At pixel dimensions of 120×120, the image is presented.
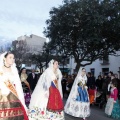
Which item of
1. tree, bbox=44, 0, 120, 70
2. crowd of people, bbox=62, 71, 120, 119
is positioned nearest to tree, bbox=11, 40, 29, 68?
tree, bbox=44, 0, 120, 70

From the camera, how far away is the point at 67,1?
822 inches

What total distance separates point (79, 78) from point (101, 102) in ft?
12.2

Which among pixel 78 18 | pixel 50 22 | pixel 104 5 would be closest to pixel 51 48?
pixel 50 22

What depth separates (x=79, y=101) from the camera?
907 cm

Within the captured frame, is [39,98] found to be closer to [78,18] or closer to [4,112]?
[4,112]

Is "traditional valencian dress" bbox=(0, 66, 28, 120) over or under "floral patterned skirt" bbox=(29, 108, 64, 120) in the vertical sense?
over

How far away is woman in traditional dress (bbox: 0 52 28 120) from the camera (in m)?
4.36

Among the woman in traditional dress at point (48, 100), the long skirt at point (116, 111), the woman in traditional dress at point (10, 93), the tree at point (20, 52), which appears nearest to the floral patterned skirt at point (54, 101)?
the woman in traditional dress at point (48, 100)

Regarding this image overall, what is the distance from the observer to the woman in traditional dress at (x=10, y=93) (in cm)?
436

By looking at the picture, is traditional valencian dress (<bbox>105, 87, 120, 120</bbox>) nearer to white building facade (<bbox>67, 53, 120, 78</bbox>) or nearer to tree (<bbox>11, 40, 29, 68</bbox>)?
white building facade (<bbox>67, 53, 120, 78</bbox>)

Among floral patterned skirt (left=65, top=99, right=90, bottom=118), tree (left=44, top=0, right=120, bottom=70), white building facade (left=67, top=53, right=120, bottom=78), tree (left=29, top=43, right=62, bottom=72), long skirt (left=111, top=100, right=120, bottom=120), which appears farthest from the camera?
white building facade (left=67, top=53, right=120, bottom=78)

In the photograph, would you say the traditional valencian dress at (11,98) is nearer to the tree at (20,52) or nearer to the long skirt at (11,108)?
the long skirt at (11,108)

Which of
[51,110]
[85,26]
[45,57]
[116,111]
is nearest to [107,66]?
[45,57]

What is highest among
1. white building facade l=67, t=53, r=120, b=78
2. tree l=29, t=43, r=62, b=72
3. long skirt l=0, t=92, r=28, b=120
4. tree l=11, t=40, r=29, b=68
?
tree l=11, t=40, r=29, b=68
